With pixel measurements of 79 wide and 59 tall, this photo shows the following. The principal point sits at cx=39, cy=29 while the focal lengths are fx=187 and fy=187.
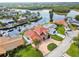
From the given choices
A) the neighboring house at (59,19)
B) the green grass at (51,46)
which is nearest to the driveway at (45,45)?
the green grass at (51,46)

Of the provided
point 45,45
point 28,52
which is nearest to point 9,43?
point 28,52

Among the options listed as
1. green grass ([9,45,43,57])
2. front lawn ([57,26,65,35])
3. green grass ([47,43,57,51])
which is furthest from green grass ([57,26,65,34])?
green grass ([9,45,43,57])

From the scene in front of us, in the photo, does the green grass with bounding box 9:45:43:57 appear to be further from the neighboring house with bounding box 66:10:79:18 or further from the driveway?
the neighboring house with bounding box 66:10:79:18

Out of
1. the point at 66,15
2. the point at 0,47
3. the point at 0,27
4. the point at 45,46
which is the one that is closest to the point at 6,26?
the point at 0,27

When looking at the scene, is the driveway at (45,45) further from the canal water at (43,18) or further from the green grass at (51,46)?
the canal water at (43,18)

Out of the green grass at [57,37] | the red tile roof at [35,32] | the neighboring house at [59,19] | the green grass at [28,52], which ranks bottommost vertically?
the green grass at [28,52]

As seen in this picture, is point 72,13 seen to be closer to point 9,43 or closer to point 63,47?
point 63,47
